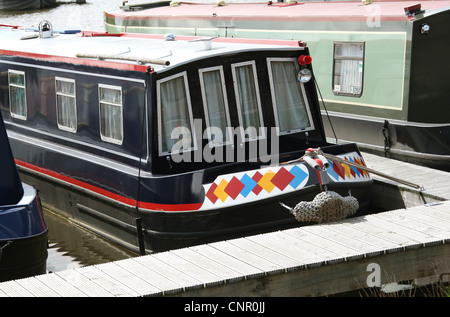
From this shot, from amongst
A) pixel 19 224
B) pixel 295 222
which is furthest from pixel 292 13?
pixel 19 224

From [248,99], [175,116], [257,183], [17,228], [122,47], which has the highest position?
[122,47]

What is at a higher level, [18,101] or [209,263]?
[18,101]

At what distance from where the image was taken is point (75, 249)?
396 inches

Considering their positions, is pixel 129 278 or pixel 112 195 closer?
pixel 129 278

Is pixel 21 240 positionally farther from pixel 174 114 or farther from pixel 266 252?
pixel 266 252

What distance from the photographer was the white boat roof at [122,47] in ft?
29.9

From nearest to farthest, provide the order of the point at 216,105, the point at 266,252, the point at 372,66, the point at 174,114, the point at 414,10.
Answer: the point at 266,252 → the point at 174,114 → the point at 216,105 → the point at 414,10 → the point at 372,66

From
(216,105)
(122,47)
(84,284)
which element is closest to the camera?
(84,284)

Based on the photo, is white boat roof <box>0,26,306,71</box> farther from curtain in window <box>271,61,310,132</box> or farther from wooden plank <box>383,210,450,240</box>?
wooden plank <box>383,210,450,240</box>

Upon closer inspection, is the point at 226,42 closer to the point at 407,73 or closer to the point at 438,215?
the point at 407,73

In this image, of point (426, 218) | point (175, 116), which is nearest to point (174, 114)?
point (175, 116)

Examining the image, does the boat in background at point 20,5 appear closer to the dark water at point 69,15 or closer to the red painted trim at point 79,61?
the dark water at point 69,15

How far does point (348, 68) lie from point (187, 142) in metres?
4.15

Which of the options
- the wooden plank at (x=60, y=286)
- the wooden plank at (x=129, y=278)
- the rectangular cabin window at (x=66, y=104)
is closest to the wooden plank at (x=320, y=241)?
the wooden plank at (x=129, y=278)
